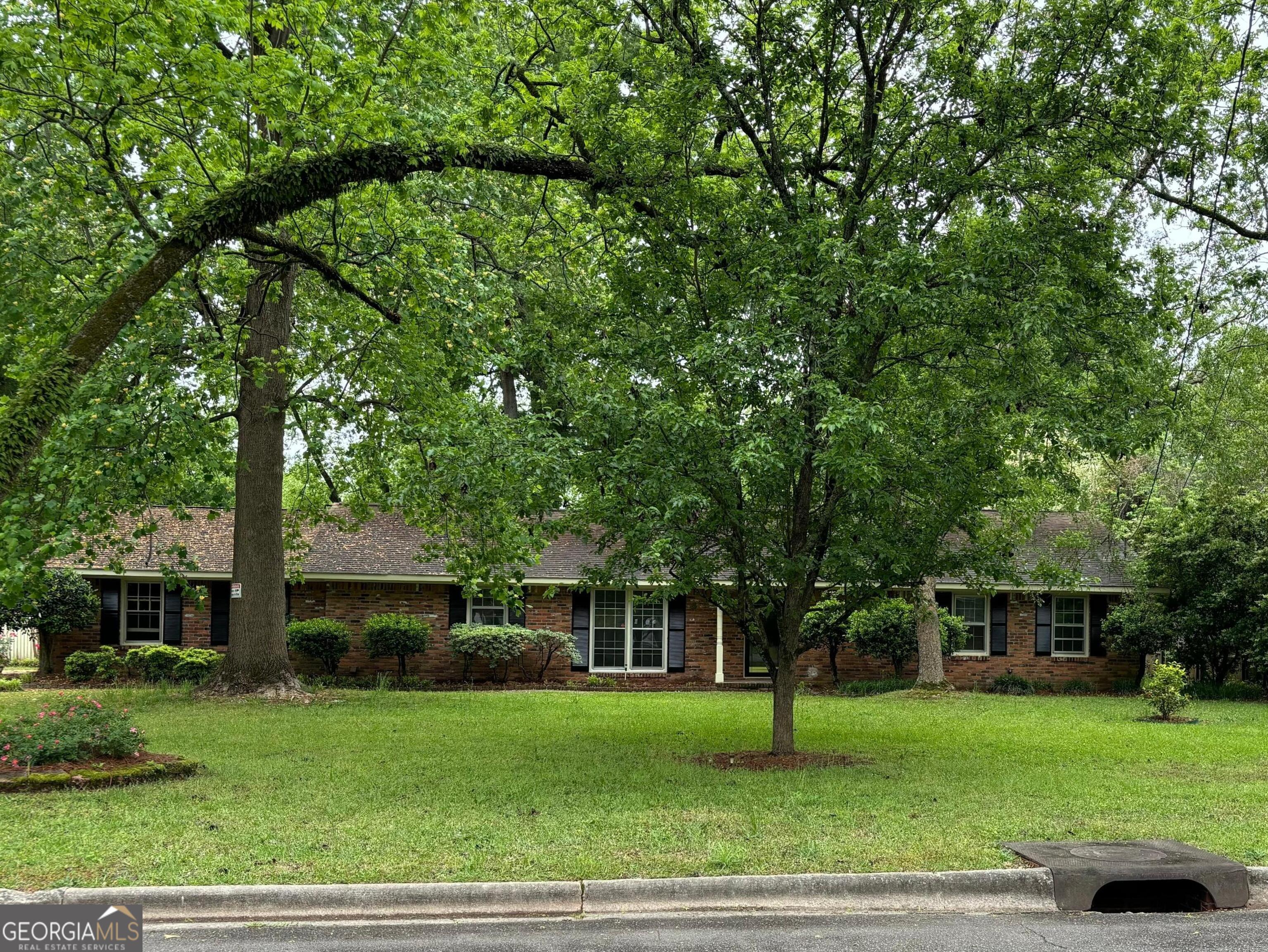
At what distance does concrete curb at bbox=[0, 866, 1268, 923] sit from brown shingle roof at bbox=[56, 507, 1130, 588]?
15273mm

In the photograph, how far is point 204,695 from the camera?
1822 centimetres

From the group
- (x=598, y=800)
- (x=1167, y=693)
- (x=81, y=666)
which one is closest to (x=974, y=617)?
(x=1167, y=693)

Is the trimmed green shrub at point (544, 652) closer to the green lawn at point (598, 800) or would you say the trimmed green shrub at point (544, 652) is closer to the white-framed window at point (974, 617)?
the green lawn at point (598, 800)

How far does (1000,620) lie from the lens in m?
24.9

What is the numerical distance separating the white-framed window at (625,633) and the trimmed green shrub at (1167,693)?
1010 centimetres

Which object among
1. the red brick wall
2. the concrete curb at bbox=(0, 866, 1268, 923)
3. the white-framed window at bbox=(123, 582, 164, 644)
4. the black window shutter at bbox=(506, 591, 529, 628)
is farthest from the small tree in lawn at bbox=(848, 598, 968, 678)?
the concrete curb at bbox=(0, 866, 1268, 923)

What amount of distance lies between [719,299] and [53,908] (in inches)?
316

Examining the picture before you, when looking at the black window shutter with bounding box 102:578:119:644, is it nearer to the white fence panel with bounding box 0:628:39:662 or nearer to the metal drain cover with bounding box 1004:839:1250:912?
the white fence panel with bounding box 0:628:39:662

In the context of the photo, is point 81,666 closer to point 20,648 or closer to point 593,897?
point 20,648

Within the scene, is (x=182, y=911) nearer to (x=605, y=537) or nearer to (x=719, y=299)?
(x=605, y=537)

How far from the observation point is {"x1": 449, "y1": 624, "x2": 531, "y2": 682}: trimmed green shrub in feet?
72.7

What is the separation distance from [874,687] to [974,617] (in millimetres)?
3598

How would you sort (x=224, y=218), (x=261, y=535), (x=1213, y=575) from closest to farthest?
(x=224, y=218) → (x=261, y=535) → (x=1213, y=575)

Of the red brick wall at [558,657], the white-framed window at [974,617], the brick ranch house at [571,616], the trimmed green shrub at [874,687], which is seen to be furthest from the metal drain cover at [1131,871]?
the white-framed window at [974,617]
